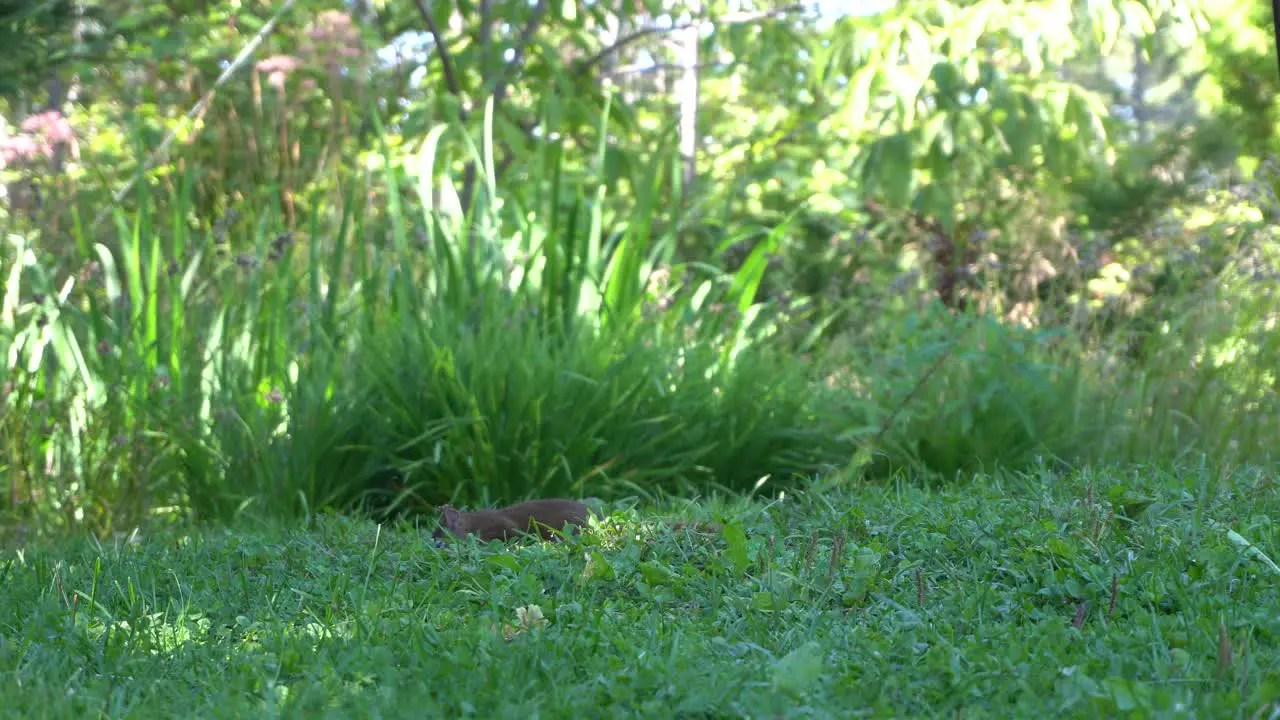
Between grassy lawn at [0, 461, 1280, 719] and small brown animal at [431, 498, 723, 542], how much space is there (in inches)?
4.5

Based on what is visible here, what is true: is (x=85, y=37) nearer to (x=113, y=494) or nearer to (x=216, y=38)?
(x=113, y=494)

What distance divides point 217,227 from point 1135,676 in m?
4.39

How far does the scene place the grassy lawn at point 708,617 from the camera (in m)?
1.98

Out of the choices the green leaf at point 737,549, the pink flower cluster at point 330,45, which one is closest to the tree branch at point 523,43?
the pink flower cluster at point 330,45

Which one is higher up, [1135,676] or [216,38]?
[216,38]

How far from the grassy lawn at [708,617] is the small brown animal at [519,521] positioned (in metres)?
0.11

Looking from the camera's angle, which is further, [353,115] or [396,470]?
[353,115]

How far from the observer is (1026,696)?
194cm

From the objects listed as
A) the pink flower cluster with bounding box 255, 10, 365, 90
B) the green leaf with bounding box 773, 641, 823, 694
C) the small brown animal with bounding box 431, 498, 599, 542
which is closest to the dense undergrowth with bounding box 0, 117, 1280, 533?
the small brown animal with bounding box 431, 498, 599, 542

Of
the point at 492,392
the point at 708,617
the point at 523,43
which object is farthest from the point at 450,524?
the point at 523,43

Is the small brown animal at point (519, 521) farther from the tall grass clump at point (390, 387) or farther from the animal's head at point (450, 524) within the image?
the tall grass clump at point (390, 387)

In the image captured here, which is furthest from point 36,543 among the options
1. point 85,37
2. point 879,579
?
point 879,579

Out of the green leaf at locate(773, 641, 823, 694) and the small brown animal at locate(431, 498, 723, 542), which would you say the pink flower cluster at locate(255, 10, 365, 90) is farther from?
the green leaf at locate(773, 641, 823, 694)

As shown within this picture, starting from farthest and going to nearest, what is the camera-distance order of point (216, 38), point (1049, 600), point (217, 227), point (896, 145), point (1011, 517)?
Answer: point (216, 38), point (896, 145), point (217, 227), point (1011, 517), point (1049, 600)
